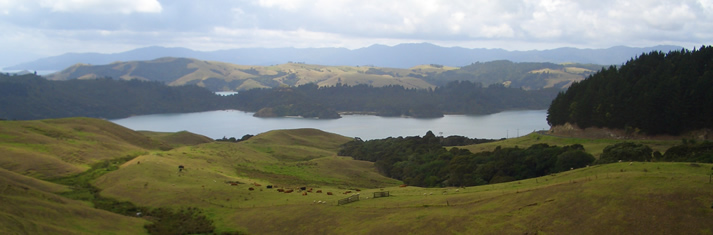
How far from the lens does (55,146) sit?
53.8m

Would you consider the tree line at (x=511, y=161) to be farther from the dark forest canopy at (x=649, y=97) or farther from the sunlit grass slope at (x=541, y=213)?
the sunlit grass slope at (x=541, y=213)

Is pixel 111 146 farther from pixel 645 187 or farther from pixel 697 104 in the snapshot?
pixel 697 104

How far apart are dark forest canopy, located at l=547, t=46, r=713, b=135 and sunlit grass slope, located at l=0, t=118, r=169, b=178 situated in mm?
60095

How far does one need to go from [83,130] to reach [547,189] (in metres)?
61.5

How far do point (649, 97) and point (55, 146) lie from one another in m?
68.3

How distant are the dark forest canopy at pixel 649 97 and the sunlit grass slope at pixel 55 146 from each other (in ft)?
197

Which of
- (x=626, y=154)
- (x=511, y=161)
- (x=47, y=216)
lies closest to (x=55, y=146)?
(x=47, y=216)

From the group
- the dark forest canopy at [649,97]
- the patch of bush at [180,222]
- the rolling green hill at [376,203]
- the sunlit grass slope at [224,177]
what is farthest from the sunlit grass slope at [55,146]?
the dark forest canopy at [649,97]

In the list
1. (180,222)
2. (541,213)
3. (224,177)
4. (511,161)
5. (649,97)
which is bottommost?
(180,222)

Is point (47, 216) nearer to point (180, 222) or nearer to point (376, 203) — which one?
point (180, 222)

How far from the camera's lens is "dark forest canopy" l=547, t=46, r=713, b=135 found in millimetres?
64125

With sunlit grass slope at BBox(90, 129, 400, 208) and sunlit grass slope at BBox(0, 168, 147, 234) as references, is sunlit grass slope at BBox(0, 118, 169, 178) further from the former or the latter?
sunlit grass slope at BBox(0, 168, 147, 234)

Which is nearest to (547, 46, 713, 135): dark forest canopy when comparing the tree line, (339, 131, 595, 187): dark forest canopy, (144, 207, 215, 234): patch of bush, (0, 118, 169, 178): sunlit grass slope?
the tree line

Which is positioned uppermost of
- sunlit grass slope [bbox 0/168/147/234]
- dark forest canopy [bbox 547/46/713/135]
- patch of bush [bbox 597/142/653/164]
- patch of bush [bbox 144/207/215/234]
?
dark forest canopy [bbox 547/46/713/135]
